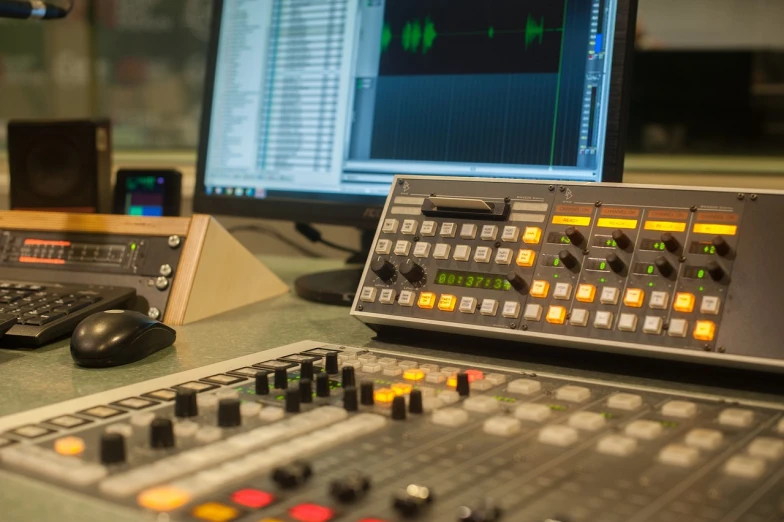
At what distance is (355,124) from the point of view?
3.88 ft

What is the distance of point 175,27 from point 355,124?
1490mm

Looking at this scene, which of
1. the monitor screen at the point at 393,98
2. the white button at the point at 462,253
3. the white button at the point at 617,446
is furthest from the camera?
the monitor screen at the point at 393,98

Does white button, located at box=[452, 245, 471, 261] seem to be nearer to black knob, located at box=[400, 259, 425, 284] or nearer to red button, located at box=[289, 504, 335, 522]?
black knob, located at box=[400, 259, 425, 284]

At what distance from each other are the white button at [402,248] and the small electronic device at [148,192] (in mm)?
459

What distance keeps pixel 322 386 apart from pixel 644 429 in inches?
9.5

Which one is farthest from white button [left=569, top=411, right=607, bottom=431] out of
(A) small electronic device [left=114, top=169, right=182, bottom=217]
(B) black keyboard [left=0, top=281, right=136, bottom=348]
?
(A) small electronic device [left=114, top=169, right=182, bottom=217]

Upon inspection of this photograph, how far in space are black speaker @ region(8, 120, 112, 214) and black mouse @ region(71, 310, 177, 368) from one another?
1.51 feet

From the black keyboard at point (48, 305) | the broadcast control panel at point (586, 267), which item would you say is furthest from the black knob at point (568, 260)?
the black keyboard at point (48, 305)

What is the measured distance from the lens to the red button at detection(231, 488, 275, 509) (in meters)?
0.47

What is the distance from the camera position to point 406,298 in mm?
863

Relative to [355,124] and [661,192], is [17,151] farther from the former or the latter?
[661,192]

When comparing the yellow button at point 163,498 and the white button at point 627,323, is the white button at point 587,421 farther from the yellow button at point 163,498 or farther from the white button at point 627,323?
the yellow button at point 163,498

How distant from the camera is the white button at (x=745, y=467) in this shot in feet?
1.68

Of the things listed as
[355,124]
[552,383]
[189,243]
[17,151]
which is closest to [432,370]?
[552,383]
